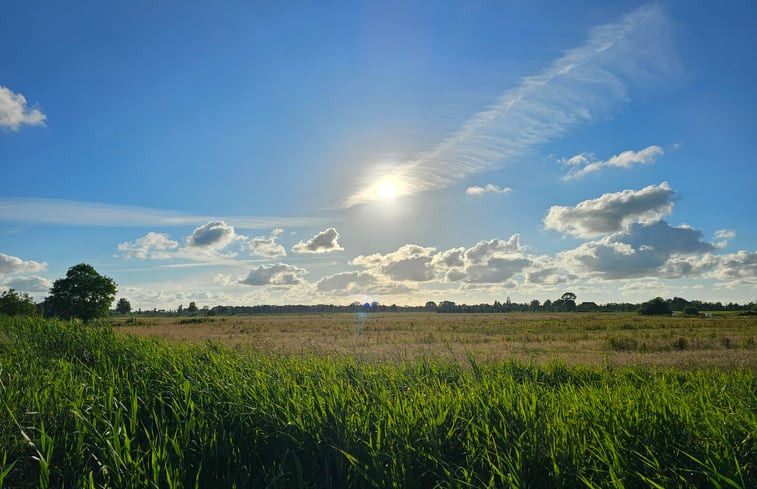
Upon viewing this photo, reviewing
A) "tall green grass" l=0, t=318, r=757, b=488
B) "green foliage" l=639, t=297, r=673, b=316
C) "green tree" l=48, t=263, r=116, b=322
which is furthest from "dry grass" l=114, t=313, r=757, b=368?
"green foliage" l=639, t=297, r=673, b=316

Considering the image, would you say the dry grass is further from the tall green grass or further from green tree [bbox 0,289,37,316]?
green tree [bbox 0,289,37,316]

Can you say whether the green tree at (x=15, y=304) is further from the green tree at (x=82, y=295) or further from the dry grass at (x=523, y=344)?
the dry grass at (x=523, y=344)

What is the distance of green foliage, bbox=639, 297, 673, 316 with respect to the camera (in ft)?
373

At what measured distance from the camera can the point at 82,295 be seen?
59.6m

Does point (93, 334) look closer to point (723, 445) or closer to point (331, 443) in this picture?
point (331, 443)

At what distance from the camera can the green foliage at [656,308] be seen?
11372 centimetres

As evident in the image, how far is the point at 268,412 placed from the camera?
5.79 m

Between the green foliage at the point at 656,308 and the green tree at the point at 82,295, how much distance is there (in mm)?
114904

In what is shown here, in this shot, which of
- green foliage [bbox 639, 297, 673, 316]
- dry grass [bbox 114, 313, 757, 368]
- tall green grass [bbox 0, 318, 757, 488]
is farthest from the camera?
green foliage [bbox 639, 297, 673, 316]

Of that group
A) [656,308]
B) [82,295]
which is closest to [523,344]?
[82,295]

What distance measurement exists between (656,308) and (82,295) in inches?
4765

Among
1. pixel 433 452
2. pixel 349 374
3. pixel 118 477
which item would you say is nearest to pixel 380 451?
pixel 433 452

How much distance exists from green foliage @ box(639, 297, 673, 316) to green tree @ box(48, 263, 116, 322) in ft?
377

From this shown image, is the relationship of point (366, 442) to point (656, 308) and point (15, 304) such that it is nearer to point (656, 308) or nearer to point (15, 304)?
point (15, 304)
